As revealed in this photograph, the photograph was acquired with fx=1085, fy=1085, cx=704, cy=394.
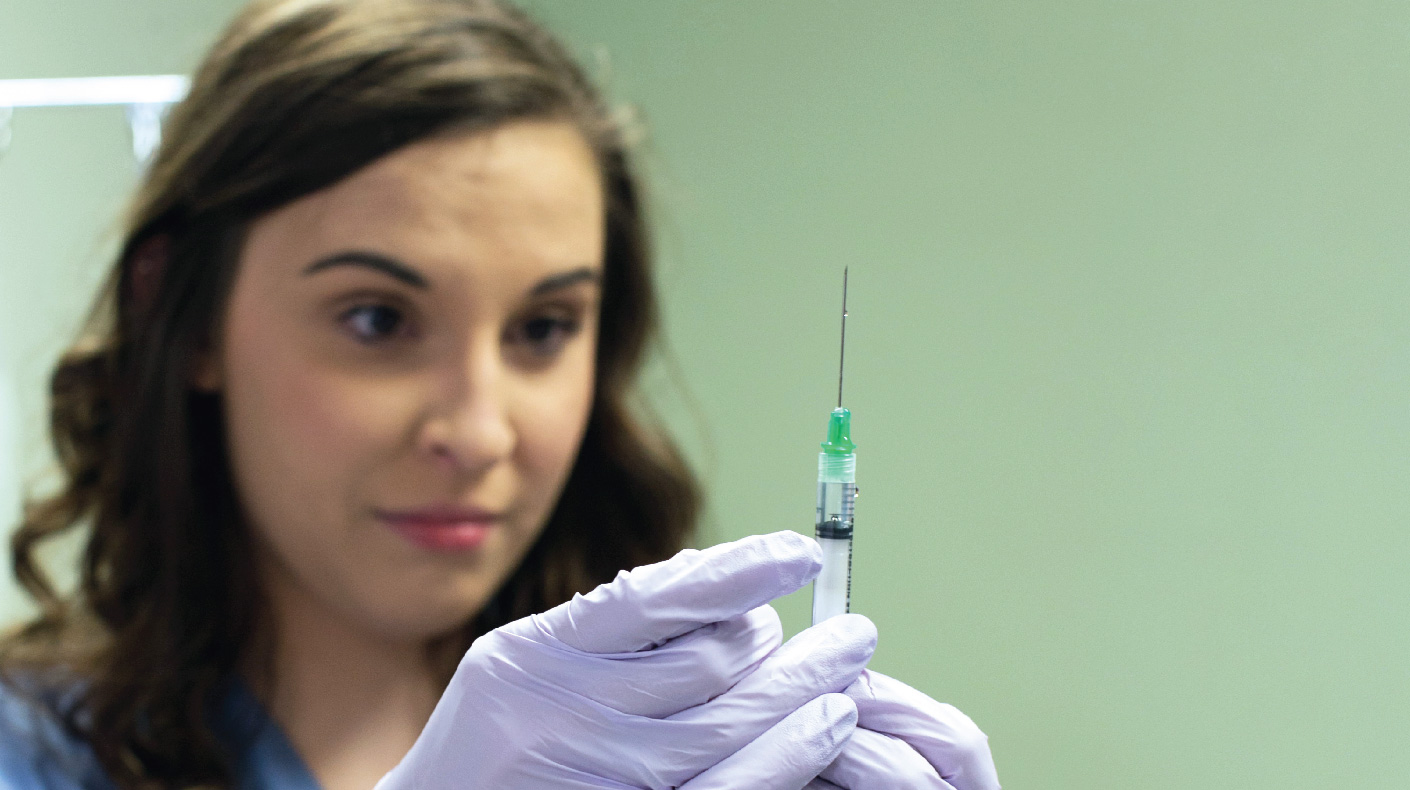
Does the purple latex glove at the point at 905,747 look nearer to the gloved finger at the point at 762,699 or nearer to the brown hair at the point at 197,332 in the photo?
the gloved finger at the point at 762,699

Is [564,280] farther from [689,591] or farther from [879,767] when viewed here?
[879,767]

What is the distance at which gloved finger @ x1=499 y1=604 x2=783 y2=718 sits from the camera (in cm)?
73

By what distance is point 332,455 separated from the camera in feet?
2.82

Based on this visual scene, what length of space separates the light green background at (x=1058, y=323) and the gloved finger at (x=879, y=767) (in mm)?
728

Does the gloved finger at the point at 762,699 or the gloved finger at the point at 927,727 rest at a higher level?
the gloved finger at the point at 762,699

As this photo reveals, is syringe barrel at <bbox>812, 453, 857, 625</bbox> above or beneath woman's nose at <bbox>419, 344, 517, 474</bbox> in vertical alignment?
beneath

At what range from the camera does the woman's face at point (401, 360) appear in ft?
2.80

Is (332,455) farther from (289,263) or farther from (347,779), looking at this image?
(347,779)

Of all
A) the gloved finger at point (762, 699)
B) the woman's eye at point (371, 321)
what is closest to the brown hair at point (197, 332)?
the woman's eye at point (371, 321)

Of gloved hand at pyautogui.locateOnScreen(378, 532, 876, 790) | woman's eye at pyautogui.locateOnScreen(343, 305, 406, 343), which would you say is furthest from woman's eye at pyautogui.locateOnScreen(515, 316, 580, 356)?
gloved hand at pyautogui.locateOnScreen(378, 532, 876, 790)

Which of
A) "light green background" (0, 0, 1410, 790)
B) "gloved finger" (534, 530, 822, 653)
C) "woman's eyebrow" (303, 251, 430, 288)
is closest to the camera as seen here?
"gloved finger" (534, 530, 822, 653)

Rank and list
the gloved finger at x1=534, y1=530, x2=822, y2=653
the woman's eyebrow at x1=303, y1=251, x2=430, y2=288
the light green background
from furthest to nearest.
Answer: the light green background < the woman's eyebrow at x1=303, y1=251, x2=430, y2=288 < the gloved finger at x1=534, y1=530, x2=822, y2=653

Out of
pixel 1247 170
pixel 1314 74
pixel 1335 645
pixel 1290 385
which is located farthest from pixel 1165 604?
pixel 1314 74

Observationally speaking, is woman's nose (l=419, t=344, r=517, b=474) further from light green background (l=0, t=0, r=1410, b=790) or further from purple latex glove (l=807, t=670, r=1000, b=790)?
light green background (l=0, t=0, r=1410, b=790)
